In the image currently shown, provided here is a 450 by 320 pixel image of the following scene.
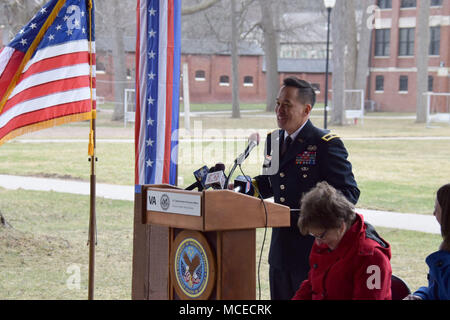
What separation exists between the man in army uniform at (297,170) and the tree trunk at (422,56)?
35.0 m

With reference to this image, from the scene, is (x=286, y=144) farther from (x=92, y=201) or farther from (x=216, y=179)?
(x=92, y=201)

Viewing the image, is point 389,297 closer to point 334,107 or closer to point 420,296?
point 420,296

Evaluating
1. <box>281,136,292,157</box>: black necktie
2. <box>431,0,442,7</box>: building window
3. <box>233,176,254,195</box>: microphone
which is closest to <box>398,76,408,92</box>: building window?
<box>431,0,442,7</box>: building window

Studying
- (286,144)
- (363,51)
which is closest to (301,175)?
(286,144)

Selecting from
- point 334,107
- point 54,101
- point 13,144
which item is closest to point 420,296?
point 54,101

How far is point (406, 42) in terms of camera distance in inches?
2047

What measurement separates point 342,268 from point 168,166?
2.35 m

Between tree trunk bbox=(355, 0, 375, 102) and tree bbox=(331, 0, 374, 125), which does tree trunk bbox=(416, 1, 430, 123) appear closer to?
tree bbox=(331, 0, 374, 125)

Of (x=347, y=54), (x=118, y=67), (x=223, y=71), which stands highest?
(x=347, y=54)

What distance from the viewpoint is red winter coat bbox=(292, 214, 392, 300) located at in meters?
3.12

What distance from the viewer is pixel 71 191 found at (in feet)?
44.7

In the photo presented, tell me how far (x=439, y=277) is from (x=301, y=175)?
1.24 m

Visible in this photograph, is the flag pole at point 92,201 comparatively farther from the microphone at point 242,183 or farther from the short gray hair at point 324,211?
the short gray hair at point 324,211

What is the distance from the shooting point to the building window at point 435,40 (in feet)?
163
